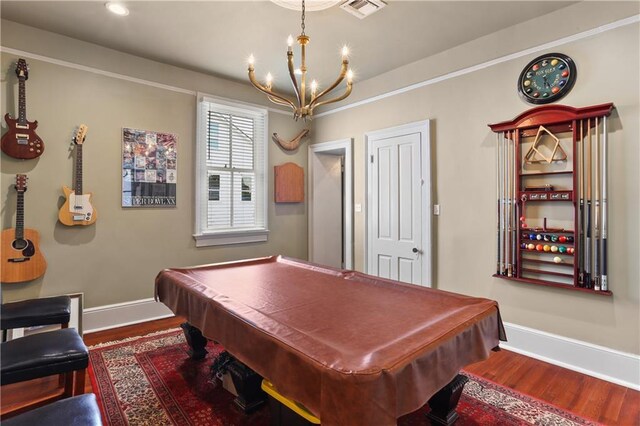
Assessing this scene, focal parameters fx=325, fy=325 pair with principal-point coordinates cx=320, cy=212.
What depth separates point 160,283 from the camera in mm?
2500

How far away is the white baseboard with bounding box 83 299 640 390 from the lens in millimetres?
2381

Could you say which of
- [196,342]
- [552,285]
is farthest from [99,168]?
[552,285]

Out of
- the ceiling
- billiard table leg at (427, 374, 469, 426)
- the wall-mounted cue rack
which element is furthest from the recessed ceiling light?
billiard table leg at (427, 374, 469, 426)

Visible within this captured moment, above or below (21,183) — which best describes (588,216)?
below

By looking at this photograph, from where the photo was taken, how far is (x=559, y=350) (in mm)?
2680

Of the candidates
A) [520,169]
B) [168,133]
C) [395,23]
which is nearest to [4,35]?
[168,133]

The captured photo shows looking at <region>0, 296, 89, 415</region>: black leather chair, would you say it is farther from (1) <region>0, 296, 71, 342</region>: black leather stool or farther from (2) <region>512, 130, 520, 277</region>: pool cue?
(2) <region>512, 130, 520, 277</region>: pool cue

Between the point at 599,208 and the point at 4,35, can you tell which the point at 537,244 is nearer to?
the point at 599,208

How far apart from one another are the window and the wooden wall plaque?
22 cm

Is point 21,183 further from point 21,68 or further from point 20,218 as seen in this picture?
point 21,68

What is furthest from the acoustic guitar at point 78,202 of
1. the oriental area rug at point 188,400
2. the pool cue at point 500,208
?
the pool cue at point 500,208

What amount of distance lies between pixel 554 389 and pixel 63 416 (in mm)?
2886

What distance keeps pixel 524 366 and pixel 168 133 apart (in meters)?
4.23

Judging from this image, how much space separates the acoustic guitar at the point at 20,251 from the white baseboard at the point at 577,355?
4.37 meters
